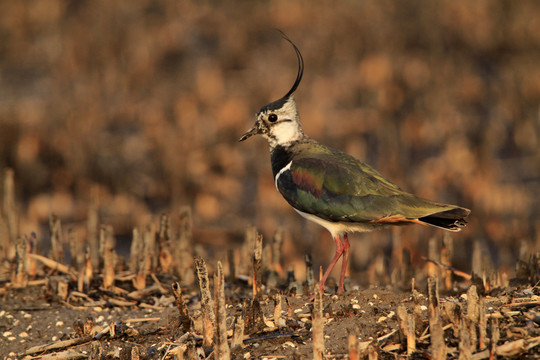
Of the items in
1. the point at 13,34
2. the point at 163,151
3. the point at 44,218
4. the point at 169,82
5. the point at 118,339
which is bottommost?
the point at 118,339

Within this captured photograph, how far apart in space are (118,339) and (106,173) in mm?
6005

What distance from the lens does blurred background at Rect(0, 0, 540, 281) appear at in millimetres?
10750

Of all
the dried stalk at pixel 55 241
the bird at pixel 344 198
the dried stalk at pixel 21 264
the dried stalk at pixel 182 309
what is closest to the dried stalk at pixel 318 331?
the dried stalk at pixel 182 309

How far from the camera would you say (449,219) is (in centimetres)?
592

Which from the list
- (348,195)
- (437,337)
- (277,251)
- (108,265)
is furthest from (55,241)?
(437,337)

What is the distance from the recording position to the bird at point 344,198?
596 cm

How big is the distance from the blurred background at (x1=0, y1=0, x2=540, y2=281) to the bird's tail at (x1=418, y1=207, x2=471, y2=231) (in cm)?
249

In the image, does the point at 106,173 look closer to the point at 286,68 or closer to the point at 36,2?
the point at 286,68

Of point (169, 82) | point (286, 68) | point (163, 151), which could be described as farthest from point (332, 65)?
point (163, 151)

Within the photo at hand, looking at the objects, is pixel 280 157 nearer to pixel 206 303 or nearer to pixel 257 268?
pixel 257 268

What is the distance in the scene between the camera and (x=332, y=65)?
1474 cm

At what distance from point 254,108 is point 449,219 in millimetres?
7416

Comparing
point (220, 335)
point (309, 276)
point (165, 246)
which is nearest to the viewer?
point (220, 335)

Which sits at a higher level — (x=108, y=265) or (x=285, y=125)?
(x=285, y=125)
